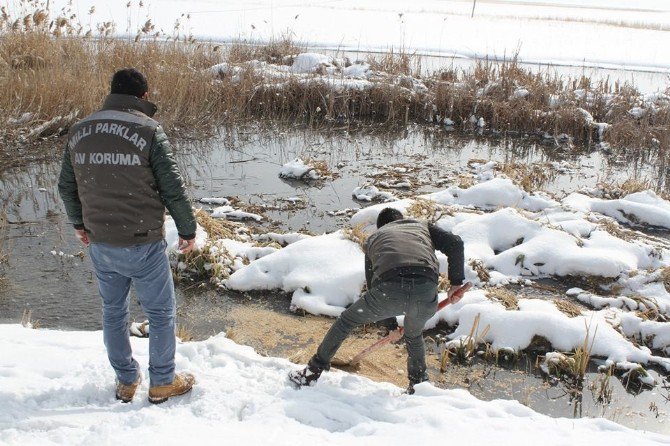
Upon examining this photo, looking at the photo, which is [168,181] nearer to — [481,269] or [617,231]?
[481,269]

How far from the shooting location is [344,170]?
8695 mm

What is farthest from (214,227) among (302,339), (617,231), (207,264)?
(617,231)

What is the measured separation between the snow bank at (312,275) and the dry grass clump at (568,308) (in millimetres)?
1693

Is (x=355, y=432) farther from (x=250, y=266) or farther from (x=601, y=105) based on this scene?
(x=601, y=105)

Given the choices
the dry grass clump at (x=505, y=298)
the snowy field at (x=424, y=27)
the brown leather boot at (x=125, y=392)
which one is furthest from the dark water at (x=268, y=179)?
the snowy field at (x=424, y=27)

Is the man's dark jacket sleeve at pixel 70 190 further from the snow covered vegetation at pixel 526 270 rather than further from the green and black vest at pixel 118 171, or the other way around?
the snow covered vegetation at pixel 526 270

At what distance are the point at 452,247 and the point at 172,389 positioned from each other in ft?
5.89

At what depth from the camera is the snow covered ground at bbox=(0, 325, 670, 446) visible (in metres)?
2.75

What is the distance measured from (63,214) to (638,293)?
589 centimetres

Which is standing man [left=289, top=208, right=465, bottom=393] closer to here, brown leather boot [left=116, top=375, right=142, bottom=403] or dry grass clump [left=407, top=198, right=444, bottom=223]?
brown leather boot [left=116, top=375, right=142, bottom=403]

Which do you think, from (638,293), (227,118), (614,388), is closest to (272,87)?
(227,118)

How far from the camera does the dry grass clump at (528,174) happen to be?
7.93m

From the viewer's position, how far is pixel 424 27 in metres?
24.8

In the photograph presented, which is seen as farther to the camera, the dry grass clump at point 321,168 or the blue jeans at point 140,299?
the dry grass clump at point 321,168
